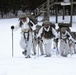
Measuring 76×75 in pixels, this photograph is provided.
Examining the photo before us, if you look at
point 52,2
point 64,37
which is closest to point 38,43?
point 64,37

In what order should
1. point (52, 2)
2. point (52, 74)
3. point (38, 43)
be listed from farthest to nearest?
point (52, 2), point (38, 43), point (52, 74)

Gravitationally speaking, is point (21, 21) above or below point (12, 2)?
Result: below

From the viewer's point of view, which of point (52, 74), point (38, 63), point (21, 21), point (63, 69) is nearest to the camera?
point (52, 74)

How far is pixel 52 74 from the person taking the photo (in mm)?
6836

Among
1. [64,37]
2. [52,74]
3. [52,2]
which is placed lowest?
[52,74]

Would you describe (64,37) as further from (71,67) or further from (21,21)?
(71,67)

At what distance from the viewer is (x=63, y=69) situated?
7305 millimetres

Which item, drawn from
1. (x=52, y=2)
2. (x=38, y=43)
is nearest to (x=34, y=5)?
(x=52, y=2)

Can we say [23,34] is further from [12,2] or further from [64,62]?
[12,2]

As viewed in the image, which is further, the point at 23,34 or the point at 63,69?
the point at 23,34

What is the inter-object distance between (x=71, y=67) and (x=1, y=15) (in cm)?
3460

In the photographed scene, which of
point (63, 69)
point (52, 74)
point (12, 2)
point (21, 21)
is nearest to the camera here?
point (52, 74)

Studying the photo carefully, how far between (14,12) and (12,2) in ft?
13.4

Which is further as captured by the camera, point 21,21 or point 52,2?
point 52,2
